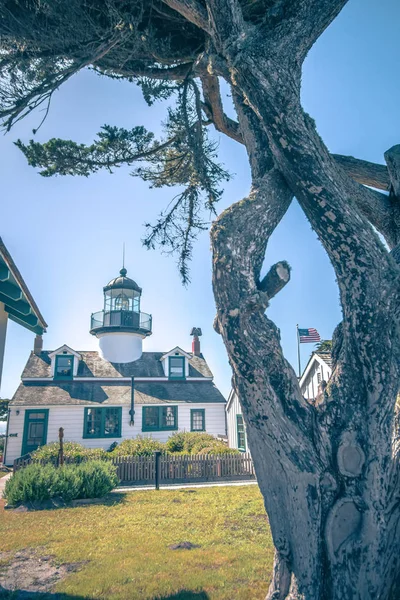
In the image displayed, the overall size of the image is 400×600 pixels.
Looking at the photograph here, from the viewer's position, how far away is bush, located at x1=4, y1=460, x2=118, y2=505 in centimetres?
1025

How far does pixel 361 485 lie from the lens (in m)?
3.44

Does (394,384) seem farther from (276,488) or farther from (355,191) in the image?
(355,191)

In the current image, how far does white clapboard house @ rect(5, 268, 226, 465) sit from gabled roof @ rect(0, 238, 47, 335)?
10.8 meters

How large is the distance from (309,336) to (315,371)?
7510mm

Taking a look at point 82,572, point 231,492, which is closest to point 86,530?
point 82,572

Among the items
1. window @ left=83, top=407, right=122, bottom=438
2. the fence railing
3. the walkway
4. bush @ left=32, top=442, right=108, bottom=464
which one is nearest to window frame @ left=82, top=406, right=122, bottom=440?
window @ left=83, top=407, right=122, bottom=438

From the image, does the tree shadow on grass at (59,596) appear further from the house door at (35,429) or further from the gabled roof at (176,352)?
the gabled roof at (176,352)

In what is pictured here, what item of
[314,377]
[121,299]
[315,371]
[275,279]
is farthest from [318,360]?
[121,299]

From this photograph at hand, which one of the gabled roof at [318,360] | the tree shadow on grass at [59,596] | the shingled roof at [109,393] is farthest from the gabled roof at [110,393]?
the tree shadow on grass at [59,596]

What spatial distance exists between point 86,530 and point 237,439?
44.4 feet

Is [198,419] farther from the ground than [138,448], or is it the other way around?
[198,419]

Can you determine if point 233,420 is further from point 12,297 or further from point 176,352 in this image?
point 12,297

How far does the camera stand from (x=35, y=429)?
67.6 feet

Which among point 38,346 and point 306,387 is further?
point 38,346
